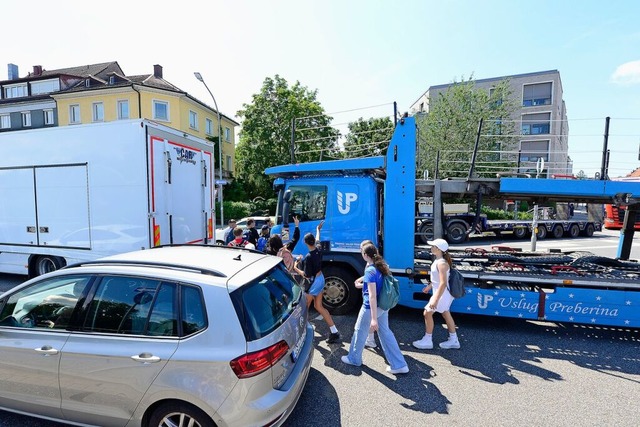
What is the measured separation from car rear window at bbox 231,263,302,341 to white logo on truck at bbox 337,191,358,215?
2448 mm

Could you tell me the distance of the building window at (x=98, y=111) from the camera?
25.4 meters

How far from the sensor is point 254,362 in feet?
7.57

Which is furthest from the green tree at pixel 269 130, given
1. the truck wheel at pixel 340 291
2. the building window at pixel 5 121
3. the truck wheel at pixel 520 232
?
the truck wheel at pixel 340 291

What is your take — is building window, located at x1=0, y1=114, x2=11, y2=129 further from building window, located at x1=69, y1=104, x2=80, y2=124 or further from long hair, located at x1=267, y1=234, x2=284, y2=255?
long hair, located at x1=267, y1=234, x2=284, y2=255

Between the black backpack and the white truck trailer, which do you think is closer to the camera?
the black backpack

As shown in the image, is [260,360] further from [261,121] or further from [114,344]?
[261,121]

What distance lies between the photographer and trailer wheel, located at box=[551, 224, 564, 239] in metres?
18.1

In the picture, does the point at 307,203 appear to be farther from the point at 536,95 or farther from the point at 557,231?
the point at 536,95

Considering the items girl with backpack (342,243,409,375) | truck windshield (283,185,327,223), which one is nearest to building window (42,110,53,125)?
truck windshield (283,185,327,223)

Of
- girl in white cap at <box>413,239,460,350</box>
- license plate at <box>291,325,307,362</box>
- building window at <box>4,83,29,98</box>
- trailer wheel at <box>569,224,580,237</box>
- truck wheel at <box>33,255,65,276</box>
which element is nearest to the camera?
license plate at <box>291,325,307,362</box>

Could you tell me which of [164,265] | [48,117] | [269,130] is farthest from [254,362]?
[48,117]

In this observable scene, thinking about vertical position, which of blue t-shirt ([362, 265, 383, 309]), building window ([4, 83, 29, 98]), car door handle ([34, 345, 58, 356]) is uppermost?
building window ([4, 83, 29, 98])

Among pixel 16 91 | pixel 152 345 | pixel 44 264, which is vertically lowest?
pixel 44 264

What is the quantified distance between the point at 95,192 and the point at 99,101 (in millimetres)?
24809
